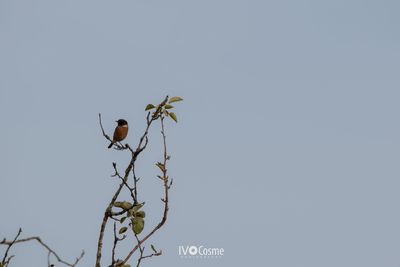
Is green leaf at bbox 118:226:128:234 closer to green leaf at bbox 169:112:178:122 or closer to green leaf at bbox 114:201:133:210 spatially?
green leaf at bbox 114:201:133:210

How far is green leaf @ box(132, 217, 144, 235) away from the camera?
469 cm

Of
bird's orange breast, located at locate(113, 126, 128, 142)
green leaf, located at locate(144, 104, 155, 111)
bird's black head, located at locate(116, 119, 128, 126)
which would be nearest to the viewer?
green leaf, located at locate(144, 104, 155, 111)

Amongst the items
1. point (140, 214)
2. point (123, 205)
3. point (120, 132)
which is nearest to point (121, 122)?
point (120, 132)

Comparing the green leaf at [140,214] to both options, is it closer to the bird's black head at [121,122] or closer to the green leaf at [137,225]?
the green leaf at [137,225]

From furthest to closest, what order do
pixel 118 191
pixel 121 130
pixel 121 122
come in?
pixel 121 122, pixel 121 130, pixel 118 191

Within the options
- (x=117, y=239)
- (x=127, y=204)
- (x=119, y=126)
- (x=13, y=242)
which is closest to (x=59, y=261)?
(x=13, y=242)

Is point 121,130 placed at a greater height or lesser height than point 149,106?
greater

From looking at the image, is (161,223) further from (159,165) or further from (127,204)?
(159,165)

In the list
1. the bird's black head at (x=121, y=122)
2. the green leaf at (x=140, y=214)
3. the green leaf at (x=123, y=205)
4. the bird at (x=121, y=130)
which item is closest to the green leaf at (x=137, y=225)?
the green leaf at (x=140, y=214)

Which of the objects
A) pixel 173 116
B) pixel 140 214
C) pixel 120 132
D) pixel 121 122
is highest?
pixel 121 122

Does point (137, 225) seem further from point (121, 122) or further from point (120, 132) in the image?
point (121, 122)

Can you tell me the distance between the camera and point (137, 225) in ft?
15.5

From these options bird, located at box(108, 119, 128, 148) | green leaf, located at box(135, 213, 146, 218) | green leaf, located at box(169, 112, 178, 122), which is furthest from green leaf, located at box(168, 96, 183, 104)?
bird, located at box(108, 119, 128, 148)

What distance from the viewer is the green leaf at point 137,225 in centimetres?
469
